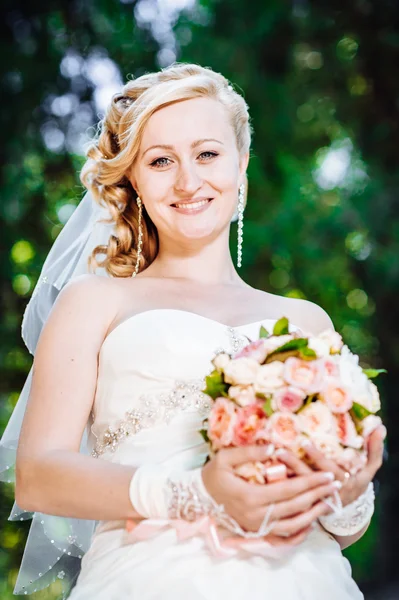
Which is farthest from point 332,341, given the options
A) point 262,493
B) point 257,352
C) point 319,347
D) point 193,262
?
point 193,262

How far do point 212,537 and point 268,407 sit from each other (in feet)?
1.19

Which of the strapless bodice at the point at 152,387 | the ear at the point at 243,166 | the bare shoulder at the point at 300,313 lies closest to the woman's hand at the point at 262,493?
the strapless bodice at the point at 152,387

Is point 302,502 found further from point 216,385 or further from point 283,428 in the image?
point 216,385

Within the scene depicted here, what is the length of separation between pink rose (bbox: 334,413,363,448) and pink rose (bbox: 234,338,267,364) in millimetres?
207

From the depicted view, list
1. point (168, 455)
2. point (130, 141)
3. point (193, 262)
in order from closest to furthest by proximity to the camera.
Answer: point (168, 455)
point (130, 141)
point (193, 262)

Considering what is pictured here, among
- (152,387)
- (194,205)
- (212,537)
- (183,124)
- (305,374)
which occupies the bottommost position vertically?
(212,537)

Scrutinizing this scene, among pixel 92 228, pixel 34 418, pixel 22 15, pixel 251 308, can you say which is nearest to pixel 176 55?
pixel 22 15

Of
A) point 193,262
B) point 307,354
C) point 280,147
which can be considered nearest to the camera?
point 307,354

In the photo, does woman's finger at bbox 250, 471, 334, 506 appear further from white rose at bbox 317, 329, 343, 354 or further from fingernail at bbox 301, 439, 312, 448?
white rose at bbox 317, 329, 343, 354

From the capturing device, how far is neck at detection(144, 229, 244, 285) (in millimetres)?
2939

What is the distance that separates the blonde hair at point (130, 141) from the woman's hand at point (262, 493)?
4.13 feet

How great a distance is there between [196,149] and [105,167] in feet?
1.21

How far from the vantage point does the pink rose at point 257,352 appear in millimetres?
1998

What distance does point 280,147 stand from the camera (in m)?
8.20
